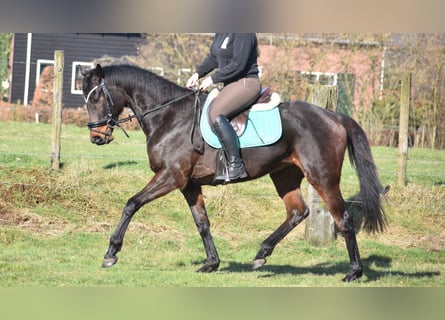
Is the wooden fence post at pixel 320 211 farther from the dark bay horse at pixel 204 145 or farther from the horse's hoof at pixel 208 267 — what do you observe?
the horse's hoof at pixel 208 267

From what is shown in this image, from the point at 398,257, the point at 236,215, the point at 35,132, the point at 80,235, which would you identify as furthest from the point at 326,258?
the point at 35,132

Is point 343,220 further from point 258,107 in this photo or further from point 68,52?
point 68,52

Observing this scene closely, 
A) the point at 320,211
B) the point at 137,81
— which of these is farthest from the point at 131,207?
the point at 320,211

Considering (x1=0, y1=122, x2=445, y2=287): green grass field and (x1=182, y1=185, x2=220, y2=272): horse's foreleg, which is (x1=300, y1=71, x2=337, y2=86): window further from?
(x1=182, y1=185, x2=220, y2=272): horse's foreleg

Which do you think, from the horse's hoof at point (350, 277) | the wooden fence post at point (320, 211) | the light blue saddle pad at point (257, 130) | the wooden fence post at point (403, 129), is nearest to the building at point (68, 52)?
the wooden fence post at point (403, 129)

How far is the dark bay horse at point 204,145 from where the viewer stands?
8828 mm

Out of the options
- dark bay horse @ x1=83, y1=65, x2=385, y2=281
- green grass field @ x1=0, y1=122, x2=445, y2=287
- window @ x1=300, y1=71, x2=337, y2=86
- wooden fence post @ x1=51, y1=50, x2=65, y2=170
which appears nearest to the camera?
green grass field @ x1=0, y1=122, x2=445, y2=287

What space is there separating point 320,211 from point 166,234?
99.4 inches

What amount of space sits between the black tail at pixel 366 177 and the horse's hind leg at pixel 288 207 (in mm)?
777

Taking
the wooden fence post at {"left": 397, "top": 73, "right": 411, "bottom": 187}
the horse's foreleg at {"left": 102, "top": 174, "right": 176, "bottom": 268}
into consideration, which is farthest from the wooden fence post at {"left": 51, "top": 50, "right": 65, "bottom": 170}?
the wooden fence post at {"left": 397, "top": 73, "right": 411, "bottom": 187}

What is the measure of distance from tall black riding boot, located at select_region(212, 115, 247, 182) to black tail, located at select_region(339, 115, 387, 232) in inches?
59.4

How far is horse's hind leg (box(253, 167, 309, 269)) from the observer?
8.98 m
